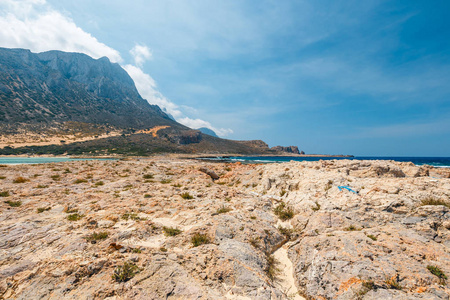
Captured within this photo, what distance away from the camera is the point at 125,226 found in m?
7.55

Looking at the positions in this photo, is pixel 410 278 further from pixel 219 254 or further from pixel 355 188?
pixel 355 188

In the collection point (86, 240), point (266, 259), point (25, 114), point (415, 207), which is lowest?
point (266, 259)

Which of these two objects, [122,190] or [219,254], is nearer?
[219,254]

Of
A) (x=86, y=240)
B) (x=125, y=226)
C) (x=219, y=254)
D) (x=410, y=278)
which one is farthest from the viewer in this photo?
(x=125, y=226)

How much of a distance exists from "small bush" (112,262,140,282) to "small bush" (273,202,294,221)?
765cm

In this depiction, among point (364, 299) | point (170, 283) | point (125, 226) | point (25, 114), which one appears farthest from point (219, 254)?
point (25, 114)

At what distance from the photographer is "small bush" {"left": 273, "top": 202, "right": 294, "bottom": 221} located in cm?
980

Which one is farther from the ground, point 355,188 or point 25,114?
point 25,114

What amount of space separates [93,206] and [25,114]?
11695 cm

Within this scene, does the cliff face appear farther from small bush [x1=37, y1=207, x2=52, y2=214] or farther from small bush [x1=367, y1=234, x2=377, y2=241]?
small bush [x1=367, y1=234, x2=377, y2=241]

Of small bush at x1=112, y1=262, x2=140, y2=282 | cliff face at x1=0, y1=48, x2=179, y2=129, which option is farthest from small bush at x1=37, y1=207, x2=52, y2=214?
cliff face at x1=0, y1=48, x2=179, y2=129

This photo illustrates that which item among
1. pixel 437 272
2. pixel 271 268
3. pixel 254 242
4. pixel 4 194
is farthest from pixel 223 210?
pixel 4 194

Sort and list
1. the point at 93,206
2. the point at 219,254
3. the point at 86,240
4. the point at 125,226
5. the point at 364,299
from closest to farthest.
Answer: the point at 364,299 < the point at 219,254 < the point at 86,240 < the point at 125,226 < the point at 93,206

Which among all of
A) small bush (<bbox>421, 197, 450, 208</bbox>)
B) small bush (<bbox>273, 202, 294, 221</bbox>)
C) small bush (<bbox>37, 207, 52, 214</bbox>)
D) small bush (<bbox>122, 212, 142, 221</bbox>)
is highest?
small bush (<bbox>421, 197, 450, 208</bbox>)
